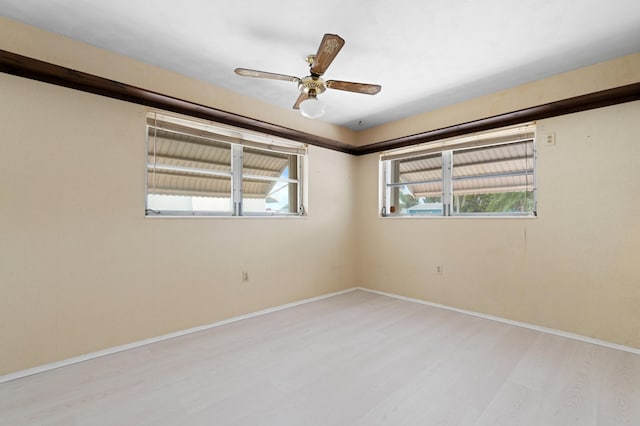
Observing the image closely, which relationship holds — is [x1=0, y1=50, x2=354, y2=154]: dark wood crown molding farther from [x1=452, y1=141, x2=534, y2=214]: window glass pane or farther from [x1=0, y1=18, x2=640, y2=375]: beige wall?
[x1=452, y1=141, x2=534, y2=214]: window glass pane

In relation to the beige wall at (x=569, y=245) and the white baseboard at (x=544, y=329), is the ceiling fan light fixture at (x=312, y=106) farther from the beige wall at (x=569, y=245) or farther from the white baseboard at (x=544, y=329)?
the white baseboard at (x=544, y=329)

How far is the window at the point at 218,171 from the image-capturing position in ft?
9.81

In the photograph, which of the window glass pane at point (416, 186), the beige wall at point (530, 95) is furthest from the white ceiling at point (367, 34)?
the window glass pane at point (416, 186)

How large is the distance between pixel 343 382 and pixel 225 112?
9.22 ft

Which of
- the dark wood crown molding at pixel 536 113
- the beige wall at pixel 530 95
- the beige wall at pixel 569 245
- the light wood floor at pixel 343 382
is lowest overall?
the light wood floor at pixel 343 382

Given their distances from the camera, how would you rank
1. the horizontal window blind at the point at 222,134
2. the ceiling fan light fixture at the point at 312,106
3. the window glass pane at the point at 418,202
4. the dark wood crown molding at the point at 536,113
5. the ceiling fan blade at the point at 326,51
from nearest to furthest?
1. the ceiling fan blade at the point at 326,51
2. the ceiling fan light fixture at the point at 312,106
3. the dark wood crown molding at the point at 536,113
4. the horizontal window blind at the point at 222,134
5. the window glass pane at the point at 418,202

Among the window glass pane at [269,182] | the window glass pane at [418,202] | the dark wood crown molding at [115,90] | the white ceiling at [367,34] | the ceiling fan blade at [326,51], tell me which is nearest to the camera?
the ceiling fan blade at [326,51]

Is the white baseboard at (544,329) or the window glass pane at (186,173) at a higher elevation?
the window glass pane at (186,173)

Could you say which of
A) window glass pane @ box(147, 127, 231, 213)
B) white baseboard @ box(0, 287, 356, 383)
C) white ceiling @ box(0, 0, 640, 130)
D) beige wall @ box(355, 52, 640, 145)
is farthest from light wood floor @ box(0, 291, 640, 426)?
white ceiling @ box(0, 0, 640, 130)

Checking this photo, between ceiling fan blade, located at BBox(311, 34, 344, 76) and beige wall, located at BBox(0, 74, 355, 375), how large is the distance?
1.74m

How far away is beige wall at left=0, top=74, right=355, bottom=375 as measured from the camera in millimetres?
2225

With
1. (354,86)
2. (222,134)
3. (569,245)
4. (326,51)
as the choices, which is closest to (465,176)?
(569,245)

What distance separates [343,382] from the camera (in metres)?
2.12

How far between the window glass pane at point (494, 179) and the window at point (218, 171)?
6.92ft
